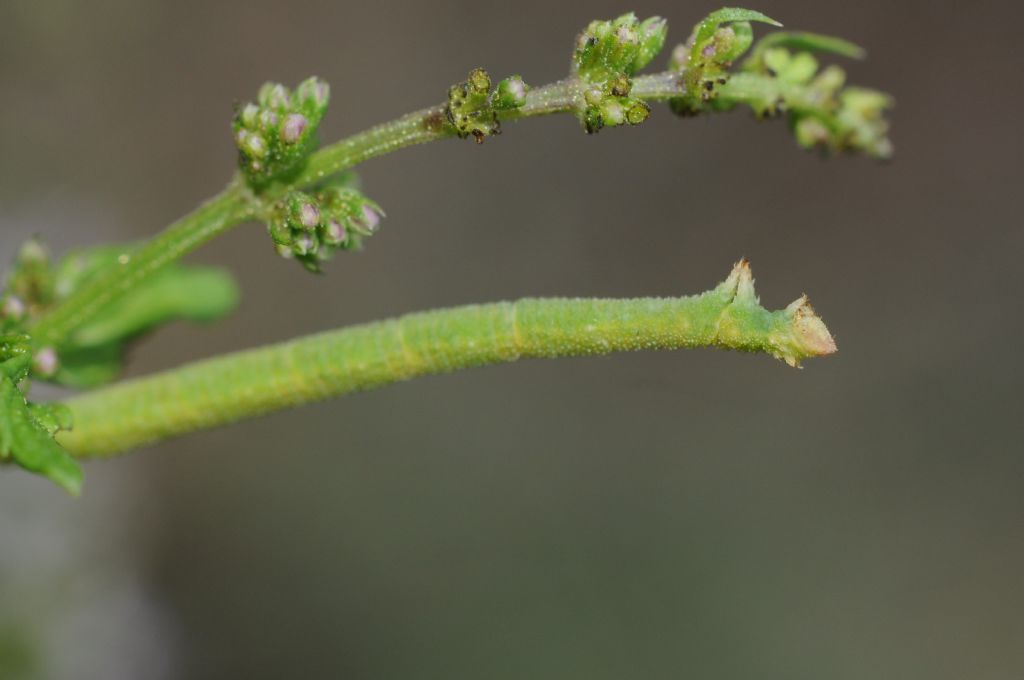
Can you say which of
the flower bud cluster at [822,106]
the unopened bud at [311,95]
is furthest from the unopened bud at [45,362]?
the flower bud cluster at [822,106]

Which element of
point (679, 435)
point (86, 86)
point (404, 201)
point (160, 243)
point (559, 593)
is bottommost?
point (160, 243)

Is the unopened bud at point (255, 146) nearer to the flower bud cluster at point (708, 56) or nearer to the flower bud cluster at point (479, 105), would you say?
the flower bud cluster at point (479, 105)

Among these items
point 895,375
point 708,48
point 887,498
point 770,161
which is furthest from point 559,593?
point 708,48

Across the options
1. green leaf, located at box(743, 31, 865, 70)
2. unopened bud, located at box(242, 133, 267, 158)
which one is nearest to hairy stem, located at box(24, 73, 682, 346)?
unopened bud, located at box(242, 133, 267, 158)

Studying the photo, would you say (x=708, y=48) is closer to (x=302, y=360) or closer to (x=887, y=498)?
(x=302, y=360)

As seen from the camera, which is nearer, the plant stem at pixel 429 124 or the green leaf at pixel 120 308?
the plant stem at pixel 429 124

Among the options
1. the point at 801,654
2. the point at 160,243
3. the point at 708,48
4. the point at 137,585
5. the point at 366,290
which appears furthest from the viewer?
the point at 366,290

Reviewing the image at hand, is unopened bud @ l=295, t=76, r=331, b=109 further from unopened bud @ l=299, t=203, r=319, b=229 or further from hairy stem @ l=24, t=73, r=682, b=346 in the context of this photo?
unopened bud @ l=299, t=203, r=319, b=229
